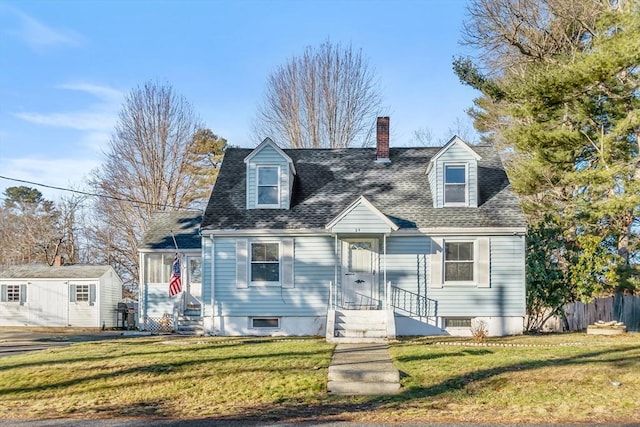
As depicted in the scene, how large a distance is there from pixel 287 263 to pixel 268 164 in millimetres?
3223

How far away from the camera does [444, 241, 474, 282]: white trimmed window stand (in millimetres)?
19141

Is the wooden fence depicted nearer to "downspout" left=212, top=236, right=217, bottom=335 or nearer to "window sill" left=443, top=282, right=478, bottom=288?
"window sill" left=443, top=282, right=478, bottom=288

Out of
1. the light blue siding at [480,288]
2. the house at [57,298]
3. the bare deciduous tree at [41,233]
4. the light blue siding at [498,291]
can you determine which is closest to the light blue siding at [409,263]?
the light blue siding at [480,288]

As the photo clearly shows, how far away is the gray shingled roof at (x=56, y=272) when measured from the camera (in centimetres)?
2856

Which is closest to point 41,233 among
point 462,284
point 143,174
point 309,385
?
point 143,174

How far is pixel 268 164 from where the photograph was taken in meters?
20.2

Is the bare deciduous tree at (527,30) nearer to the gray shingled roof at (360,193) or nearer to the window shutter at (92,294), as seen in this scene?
the gray shingled roof at (360,193)

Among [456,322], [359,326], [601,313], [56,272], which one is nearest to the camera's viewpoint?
[359,326]

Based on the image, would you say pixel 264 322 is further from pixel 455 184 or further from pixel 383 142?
pixel 383 142

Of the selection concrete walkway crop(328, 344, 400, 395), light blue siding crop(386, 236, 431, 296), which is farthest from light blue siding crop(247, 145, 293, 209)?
concrete walkway crop(328, 344, 400, 395)

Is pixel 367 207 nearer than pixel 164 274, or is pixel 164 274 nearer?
pixel 367 207

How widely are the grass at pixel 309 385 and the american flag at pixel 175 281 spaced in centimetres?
780

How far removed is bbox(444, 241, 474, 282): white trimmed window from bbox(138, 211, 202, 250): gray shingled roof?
951cm

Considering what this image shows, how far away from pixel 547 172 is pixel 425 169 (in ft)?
20.6
